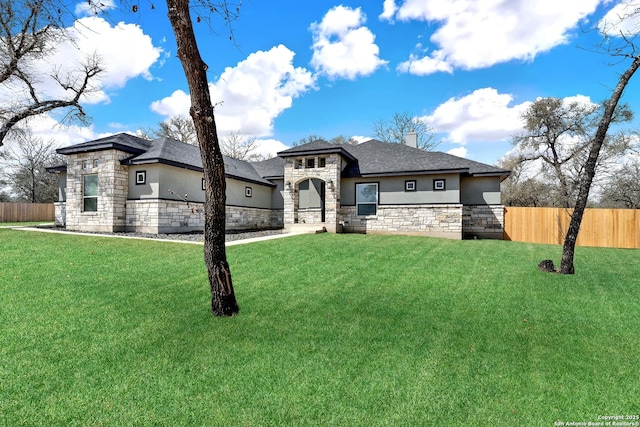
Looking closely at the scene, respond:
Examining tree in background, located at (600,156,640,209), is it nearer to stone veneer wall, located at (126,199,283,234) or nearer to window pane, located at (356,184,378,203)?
window pane, located at (356,184,378,203)

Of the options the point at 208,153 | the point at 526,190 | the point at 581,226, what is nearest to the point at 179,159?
the point at 208,153

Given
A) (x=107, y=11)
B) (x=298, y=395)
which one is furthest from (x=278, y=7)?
(x=298, y=395)

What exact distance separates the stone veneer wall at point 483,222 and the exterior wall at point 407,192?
1.55 metres

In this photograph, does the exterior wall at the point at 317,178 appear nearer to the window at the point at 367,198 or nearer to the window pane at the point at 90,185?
the window at the point at 367,198

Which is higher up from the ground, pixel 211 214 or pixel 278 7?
pixel 278 7

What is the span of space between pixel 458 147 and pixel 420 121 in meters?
4.24

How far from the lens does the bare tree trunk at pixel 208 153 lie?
4164 mm

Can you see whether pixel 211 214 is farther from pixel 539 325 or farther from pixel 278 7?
pixel 539 325

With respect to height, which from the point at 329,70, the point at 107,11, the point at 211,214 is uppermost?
the point at 329,70

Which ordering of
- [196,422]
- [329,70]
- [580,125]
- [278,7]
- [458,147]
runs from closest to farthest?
[196,422] → [278,7] → [329,70] → [580,125] → [458,147]

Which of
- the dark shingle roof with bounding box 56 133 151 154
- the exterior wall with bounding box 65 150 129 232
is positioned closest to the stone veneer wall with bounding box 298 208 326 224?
the dark shingle roof with bounding box 56 133 151 154

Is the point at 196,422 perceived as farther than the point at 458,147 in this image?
No

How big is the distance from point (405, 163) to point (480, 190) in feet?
12.3

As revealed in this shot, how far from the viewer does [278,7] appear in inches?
219
